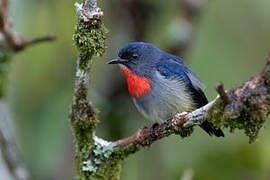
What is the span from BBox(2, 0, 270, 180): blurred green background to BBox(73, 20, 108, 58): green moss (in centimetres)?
242

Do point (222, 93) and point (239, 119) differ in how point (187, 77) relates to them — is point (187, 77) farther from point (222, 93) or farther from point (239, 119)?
point (222, 93)

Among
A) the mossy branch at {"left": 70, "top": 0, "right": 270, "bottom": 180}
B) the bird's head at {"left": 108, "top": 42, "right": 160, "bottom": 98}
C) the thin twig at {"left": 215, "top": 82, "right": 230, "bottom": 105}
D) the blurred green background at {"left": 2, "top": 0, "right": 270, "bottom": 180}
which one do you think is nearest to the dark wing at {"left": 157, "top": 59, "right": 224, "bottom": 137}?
the bird's head at {"left": 108, "top": 42, "right": 160, "bottom": 98}

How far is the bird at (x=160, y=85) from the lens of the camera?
14.8 ft

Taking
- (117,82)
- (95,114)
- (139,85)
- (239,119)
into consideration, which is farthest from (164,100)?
(239,119)

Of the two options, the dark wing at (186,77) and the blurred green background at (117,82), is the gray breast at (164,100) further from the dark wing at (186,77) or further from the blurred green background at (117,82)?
the blurred green background at (117,82)

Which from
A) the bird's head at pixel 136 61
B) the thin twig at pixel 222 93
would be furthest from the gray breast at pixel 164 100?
the thin twig at pixel 222 93

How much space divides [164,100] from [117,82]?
1.59 meters

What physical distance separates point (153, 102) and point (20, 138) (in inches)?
72.8

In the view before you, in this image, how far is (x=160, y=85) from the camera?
4582 millimetres

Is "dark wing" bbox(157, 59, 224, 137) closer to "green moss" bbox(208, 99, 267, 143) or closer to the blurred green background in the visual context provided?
the blurred green background

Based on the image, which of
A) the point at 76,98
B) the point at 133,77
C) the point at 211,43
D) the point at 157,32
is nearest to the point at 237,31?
the point at 211,43

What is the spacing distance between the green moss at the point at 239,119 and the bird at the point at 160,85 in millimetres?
1440

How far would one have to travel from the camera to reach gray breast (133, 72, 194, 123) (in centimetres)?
450

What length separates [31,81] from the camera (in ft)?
19.4
